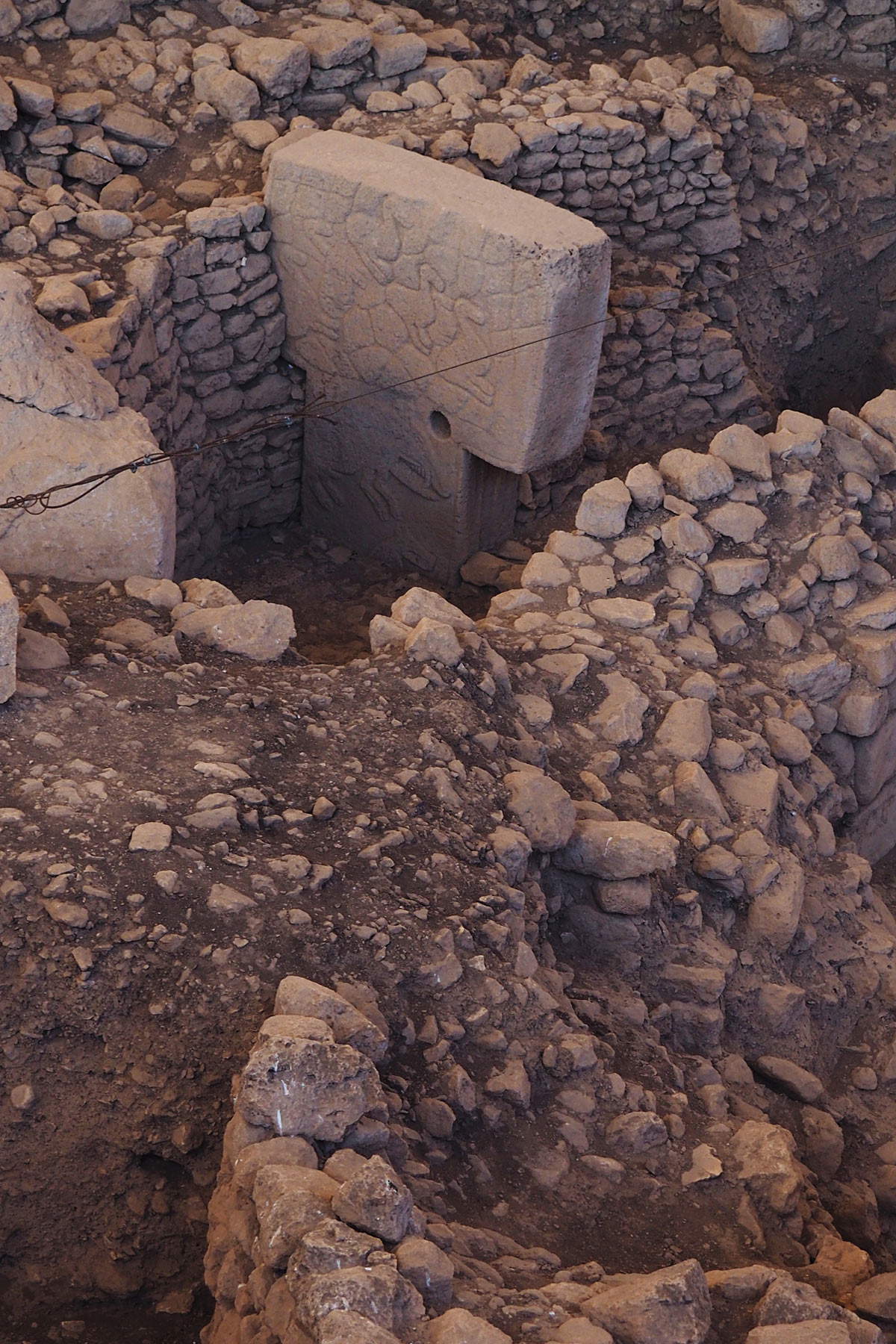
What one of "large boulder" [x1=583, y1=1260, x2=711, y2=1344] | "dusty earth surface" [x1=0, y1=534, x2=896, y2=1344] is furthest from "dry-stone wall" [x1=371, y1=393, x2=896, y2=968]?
"large boulder" [x1=583, y1=1260, x2=711, y2=1344]

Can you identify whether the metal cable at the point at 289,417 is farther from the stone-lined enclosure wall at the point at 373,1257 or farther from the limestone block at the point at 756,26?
the stone-lined enclosure wall at the point at 373,1257

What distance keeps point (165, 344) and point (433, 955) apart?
130 inches

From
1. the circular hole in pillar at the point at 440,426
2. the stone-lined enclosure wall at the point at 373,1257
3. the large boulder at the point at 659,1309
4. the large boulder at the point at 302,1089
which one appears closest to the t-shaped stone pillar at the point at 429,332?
the circular hole in pillar at the point at 440,426

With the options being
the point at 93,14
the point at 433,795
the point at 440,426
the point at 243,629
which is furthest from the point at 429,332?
the point at 433,795

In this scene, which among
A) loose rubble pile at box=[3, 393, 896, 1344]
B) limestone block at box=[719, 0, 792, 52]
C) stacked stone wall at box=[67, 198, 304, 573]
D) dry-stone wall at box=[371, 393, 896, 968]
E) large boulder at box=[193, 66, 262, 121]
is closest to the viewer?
loose rubble pile at box=[3, 393, 896, 1344]

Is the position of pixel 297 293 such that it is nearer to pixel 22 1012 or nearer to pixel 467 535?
pixel 467 535

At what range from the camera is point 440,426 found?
5891 mm

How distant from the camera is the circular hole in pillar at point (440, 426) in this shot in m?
5.86

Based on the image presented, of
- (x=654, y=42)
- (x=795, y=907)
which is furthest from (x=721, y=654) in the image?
(x=654, y=42)

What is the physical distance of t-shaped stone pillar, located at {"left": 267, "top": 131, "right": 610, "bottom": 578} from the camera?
5262mm

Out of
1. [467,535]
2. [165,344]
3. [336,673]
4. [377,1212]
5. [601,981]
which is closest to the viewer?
[377,1212]

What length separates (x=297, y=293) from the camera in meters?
6.07

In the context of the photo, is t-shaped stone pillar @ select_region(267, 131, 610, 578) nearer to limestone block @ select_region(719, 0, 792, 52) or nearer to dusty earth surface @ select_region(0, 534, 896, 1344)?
dusty earth surface @ select_region(0, 534, 896, 1344)

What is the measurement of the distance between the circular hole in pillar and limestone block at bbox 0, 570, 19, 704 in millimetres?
2670
